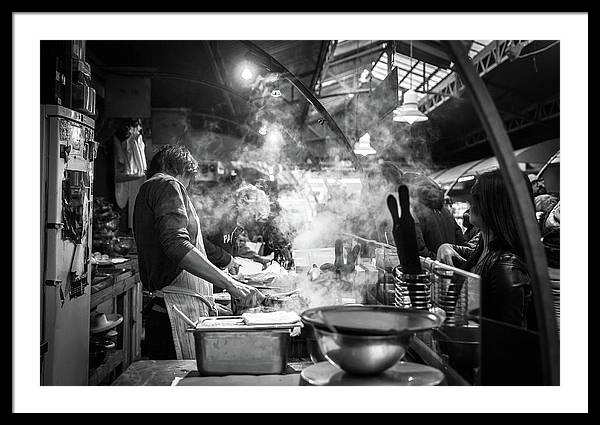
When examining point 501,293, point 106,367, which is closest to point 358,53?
point 106,367

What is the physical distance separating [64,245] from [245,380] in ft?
5.58

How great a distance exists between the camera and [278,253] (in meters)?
4.51

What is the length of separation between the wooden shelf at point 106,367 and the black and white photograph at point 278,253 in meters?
0.03

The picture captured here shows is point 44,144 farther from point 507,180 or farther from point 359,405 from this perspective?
point 507,180

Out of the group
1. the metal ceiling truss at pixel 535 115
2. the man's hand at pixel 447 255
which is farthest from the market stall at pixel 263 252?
the metal ceiling truss at pixel 535 115

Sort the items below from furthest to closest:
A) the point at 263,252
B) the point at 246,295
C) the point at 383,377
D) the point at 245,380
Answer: the point at 263,252 < the point at 246,295 < the point at 245,380 < the point at 383,377

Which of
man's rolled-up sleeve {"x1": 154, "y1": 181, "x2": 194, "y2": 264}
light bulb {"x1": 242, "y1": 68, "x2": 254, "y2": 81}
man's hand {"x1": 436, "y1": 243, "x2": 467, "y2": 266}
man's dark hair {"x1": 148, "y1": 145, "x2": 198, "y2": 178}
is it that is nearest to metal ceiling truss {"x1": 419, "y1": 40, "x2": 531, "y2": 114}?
light bulb {"x1": 242, "y1": 68, "x2": 254, "y2": 81}

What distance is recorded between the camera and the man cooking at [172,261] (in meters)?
2.79

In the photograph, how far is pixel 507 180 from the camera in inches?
56.2

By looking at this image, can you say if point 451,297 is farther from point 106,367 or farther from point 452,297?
point 106,367

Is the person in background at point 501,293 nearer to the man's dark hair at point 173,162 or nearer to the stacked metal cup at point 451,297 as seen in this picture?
the stacked metal cup at point 451,297

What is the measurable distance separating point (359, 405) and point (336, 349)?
1.06ft

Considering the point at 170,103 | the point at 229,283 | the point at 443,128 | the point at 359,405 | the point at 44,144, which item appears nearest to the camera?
the point at 359,405
